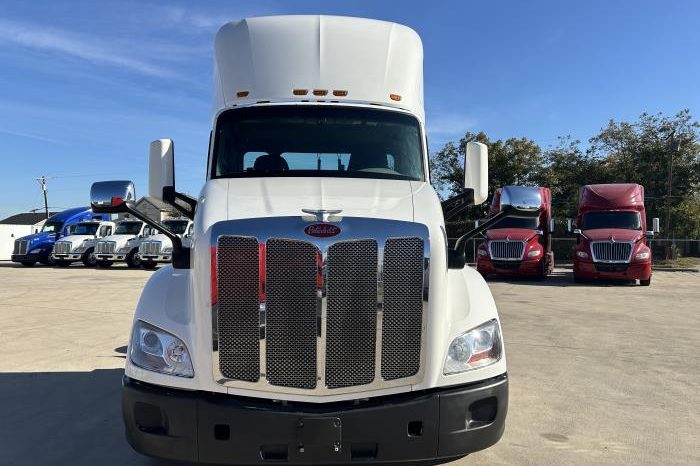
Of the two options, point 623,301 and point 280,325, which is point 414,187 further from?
point 623,301

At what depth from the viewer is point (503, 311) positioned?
1170cm

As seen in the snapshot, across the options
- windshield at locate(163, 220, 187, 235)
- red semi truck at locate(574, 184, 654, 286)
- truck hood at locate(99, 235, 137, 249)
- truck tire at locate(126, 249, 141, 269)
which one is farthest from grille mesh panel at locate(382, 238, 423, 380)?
truck hood at locate(99, 235, 137, 249)

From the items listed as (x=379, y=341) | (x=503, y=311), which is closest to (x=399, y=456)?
(x=379, y=341)

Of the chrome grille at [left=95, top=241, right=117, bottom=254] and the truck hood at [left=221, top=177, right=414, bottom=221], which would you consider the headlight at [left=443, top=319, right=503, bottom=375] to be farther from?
the chrome grille at [left=95, top=241, right=117, bottom=254]

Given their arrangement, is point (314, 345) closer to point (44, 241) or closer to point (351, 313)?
point (351, 313)

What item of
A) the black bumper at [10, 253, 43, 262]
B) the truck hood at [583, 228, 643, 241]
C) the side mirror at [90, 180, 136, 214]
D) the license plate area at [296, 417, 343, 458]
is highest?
the side mirror at [90, 180, 136, 214]

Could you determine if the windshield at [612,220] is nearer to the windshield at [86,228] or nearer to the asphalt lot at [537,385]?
the asphalt lot at [537,385]

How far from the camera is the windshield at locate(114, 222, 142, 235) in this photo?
26.6m

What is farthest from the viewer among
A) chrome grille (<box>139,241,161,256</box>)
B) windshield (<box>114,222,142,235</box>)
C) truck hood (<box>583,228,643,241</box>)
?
windshield (<box>114,222,142,235</box>)

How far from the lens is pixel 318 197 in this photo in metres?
3.63

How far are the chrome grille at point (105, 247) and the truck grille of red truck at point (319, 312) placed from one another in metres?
24.6

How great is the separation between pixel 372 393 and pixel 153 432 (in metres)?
1.26

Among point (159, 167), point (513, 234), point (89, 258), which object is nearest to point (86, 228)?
point (89, 258)

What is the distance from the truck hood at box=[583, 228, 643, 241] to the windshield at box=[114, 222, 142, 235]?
19.5m
